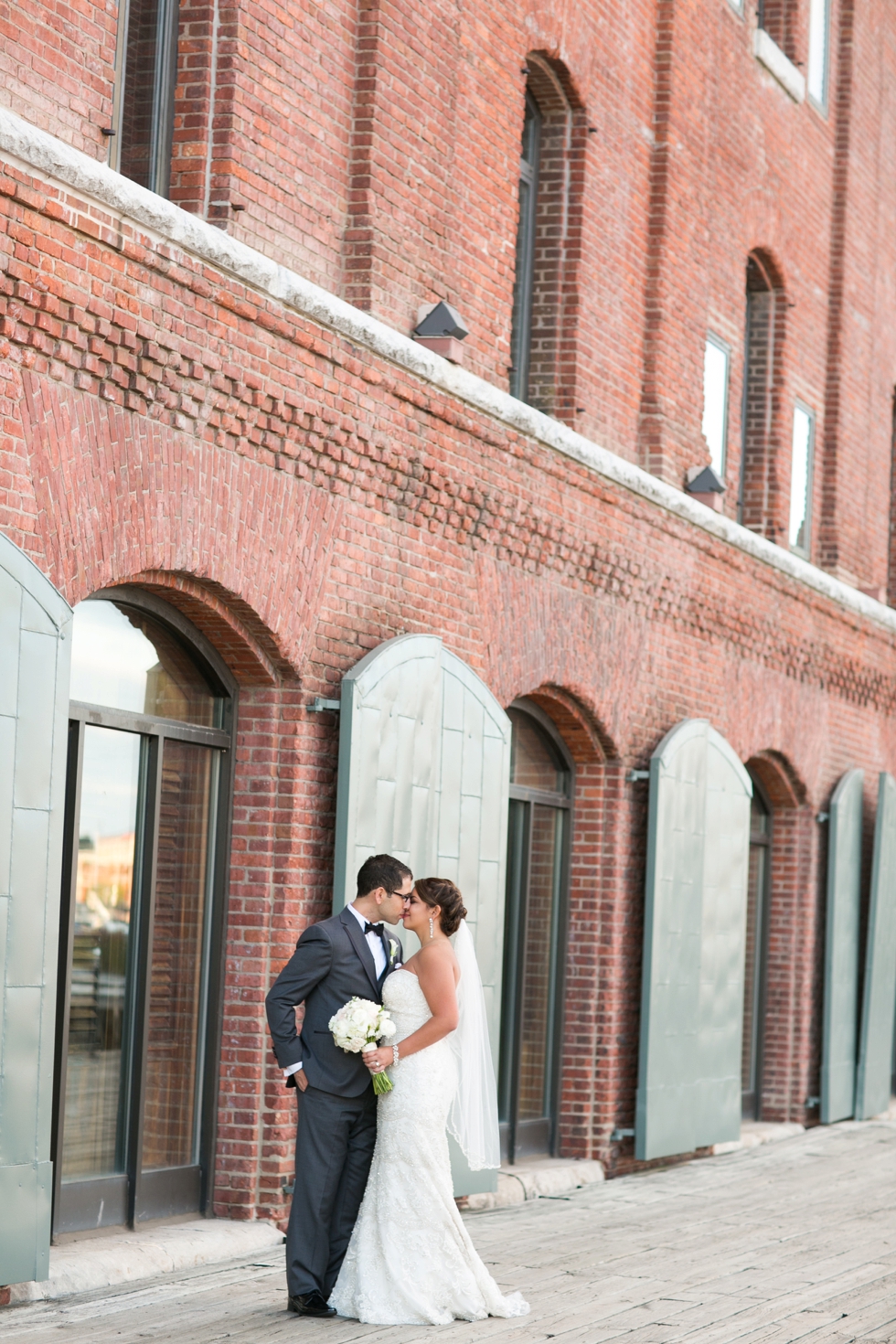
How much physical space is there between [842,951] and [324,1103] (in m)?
9.82

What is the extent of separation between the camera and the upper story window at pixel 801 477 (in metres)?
16.1

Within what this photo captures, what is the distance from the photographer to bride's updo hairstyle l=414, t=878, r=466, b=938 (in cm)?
726

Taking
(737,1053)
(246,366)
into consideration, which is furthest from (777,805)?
(246,366)

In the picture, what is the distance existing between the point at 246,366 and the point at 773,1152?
8113mm

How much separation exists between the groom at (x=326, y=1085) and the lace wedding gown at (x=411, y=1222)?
0.07 metres

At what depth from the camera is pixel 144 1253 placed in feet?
25.7

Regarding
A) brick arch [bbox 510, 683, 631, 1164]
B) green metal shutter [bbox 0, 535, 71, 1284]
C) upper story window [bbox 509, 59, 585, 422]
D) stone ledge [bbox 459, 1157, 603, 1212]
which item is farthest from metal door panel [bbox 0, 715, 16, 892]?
upper story window [bbox 509, 59, 585, 422]

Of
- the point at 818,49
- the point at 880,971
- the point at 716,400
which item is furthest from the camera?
the point at 880,971

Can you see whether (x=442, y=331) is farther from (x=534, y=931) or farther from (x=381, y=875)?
(x=534, y=931)

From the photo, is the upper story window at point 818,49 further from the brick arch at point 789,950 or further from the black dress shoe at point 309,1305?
the black dress shoe at point 309,1305

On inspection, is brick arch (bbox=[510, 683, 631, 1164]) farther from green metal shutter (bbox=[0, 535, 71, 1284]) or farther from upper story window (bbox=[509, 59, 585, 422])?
green metal shutter (bbox=[0, 535, 71, 1284])

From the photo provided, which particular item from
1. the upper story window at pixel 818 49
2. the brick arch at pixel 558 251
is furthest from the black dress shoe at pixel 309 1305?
the upper story window at pixel 818 49

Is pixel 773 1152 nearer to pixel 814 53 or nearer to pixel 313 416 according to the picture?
pixel 313 416

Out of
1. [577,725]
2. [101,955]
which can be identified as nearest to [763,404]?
[577,725]
